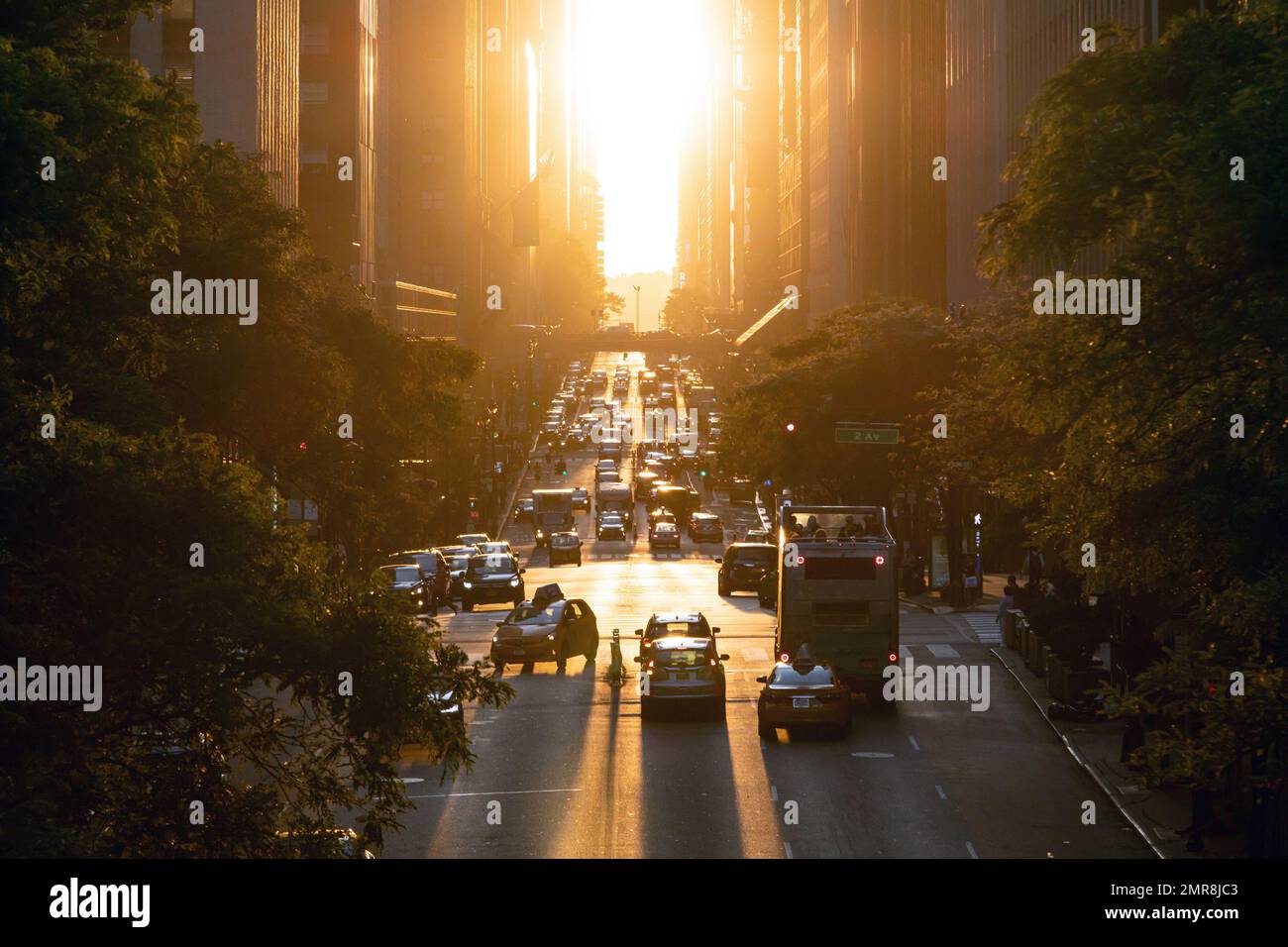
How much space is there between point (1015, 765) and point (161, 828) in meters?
20.1

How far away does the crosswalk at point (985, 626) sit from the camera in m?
53.6

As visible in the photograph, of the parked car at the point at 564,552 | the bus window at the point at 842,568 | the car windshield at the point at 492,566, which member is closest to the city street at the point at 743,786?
the bus window at the point at 842,568

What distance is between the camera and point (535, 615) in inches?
1850

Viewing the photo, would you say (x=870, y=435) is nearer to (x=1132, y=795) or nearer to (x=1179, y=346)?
(x=1132, y=795)

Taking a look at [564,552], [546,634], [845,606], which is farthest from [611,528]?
[845,606]

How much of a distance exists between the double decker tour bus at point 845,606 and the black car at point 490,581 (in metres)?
25.0

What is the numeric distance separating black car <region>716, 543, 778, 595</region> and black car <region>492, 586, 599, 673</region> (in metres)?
18.8

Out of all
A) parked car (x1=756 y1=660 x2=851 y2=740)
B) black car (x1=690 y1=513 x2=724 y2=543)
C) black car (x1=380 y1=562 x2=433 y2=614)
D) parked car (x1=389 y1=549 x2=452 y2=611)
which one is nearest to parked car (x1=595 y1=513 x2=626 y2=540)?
black car (x1=690 y1=513 x2=724 y2=543)

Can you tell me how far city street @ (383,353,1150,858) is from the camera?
84.7 ft

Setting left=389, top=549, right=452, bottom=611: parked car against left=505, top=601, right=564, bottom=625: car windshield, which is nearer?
left=505, top=601, right=564, bottom=625: car windshield

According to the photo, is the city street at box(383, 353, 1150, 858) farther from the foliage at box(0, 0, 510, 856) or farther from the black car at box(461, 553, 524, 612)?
the black car at box(461, 553, 524, 612)

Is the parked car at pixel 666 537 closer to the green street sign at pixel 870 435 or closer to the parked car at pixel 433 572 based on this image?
the parked car at pixel 433 572

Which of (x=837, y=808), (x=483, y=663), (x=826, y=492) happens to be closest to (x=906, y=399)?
(x=826, y=492)
